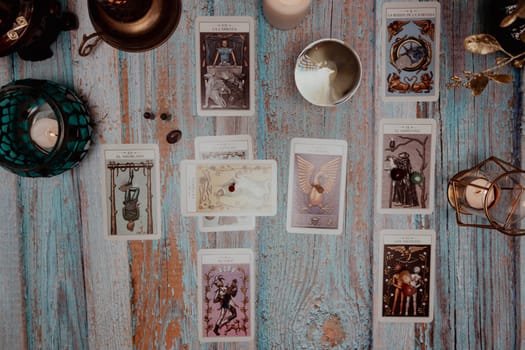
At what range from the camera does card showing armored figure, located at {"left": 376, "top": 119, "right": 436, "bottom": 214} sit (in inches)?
53.4

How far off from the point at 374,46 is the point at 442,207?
620 mm

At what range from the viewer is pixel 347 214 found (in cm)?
138

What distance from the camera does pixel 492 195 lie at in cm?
122

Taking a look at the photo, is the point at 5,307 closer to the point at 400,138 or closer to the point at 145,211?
the point at 145,211

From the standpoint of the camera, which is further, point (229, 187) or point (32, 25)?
point (229, 187)

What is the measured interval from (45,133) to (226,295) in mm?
832

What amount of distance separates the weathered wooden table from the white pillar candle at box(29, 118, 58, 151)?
132mm

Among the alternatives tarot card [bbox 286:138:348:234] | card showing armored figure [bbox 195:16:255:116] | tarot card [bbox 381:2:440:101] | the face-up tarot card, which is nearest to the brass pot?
card showing armored figure [bbox 195:16:255:116]

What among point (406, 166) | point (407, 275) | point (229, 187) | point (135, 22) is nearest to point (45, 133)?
point (135, 22)

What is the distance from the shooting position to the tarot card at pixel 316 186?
1.36m

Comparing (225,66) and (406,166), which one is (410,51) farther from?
(225,66)

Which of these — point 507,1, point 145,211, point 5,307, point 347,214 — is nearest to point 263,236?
point 347,214

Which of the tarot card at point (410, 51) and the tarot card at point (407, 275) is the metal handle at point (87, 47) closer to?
the tarot card at point (410, 51)

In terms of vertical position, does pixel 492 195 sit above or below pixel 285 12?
below
